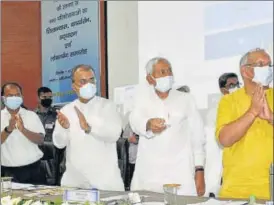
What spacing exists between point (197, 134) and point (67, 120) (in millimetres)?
909

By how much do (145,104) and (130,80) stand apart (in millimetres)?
185

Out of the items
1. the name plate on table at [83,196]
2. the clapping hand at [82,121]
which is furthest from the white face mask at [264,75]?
the clapping hand at [82,121]

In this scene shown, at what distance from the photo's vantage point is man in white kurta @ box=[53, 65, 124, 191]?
3.26m

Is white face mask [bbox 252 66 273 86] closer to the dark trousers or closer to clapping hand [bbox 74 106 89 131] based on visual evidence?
clapping hand [bbox 74 106 89 131]

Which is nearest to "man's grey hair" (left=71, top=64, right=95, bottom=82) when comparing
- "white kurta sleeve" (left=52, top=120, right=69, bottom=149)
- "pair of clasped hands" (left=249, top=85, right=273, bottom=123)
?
"white kurta sleeve" (left=52, top=120, right=69, bottom=149)

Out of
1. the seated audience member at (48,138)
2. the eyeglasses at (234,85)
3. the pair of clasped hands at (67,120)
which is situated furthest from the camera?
the seated audience member at (48,138)

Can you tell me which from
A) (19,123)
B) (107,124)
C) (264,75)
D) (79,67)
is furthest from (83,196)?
(19,123)

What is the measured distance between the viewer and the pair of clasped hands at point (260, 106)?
269cm

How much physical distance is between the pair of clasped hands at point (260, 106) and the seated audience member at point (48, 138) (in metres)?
1.40

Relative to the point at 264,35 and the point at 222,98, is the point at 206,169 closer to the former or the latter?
the point at 222,98

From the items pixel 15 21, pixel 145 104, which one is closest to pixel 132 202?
pixel 145 104

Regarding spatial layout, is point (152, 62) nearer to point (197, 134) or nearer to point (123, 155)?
point (197, 134)

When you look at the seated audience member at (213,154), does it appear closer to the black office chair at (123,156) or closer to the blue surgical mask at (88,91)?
the black office chair at (123,156)

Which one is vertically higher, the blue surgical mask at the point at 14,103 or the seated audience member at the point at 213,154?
the blue surgical mask at the point at 14,103
